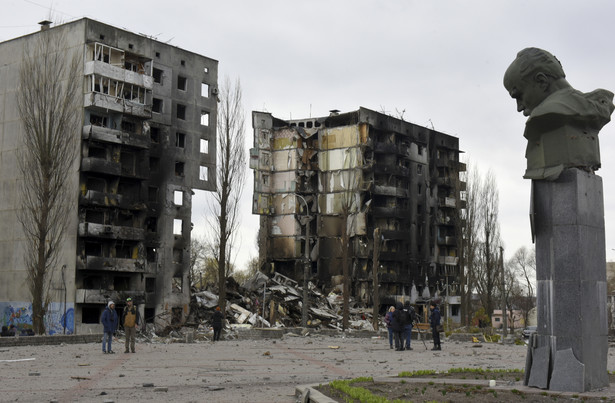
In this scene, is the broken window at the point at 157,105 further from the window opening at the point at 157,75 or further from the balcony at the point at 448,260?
the balcony at the point at 448,260

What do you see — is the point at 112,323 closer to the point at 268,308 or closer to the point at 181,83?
the point at 268,308

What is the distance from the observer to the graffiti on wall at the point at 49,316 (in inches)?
2002

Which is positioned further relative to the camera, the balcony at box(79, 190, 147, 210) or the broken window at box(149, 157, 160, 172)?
the broken window at box(149, 157, 160, 172)

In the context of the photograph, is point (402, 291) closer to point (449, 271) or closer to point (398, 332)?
point (449, 271)

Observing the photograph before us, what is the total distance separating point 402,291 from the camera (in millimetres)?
78125

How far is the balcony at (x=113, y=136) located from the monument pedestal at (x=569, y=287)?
43963 mm

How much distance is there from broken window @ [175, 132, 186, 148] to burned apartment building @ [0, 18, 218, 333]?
0.38ft

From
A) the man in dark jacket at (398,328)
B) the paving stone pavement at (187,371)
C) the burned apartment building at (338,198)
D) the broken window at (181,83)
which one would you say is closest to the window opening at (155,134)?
the broken window at (181,83)

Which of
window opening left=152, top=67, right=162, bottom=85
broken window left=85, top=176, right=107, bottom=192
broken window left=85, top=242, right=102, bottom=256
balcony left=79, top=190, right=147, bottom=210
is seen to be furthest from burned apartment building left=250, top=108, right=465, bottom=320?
broken window left=85, top=242, right=102, bottom=256

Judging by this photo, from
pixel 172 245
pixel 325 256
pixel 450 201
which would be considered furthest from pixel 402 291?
pixel 172 245

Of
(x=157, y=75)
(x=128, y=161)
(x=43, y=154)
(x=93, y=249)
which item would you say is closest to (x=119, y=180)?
(x=128, y=161)

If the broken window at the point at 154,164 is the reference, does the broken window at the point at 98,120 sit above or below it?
above

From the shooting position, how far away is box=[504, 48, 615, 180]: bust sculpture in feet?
42.7

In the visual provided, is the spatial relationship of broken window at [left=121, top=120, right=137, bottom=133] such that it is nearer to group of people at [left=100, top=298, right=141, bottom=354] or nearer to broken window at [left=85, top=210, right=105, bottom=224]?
broken window at [left=85, top=210, right=105, bottom=224]
